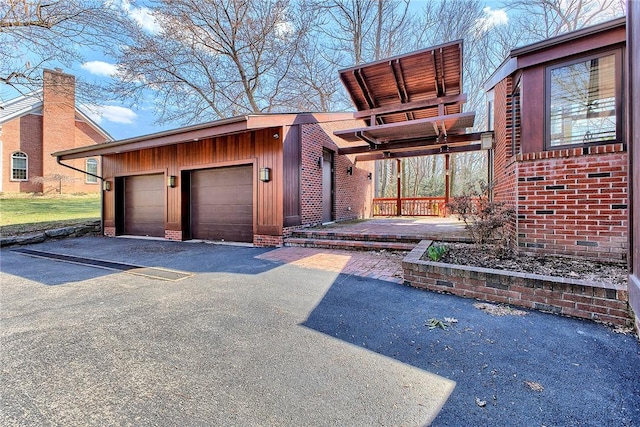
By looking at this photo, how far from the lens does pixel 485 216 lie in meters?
4.41

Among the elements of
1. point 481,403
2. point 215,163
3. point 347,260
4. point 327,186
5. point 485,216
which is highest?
point 215,163

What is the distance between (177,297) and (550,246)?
5.09 meters

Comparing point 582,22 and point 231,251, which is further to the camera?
point 582,22

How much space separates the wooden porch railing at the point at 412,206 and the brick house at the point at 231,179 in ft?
13.3

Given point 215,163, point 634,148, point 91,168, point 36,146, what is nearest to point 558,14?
point 634,148

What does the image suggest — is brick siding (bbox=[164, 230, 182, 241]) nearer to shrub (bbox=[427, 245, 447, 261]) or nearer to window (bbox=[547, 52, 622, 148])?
shrub (bbox=[427, 245, 447, 261])

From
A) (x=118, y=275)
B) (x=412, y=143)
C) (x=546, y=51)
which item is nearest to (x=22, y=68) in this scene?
(x=118, y=275)

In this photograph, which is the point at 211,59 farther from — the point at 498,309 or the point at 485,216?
the point at 498,309

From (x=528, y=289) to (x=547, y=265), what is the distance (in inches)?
38.8

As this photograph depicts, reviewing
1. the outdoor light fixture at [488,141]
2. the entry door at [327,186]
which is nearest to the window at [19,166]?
the entry door at [327,186]

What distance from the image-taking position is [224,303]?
3.29 metres

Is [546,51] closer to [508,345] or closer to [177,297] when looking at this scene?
[508,345]

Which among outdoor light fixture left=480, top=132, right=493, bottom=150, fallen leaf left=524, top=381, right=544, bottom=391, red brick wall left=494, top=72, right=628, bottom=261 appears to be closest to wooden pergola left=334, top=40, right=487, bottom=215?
outdoor light fixture left=480, top=132, right=493, bottom=150

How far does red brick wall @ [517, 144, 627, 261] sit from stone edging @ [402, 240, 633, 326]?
5.25 ft
